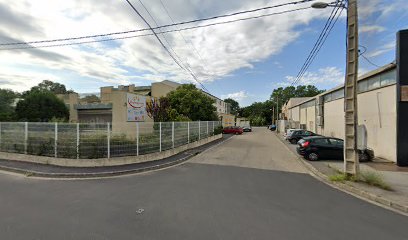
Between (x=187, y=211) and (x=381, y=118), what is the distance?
1305 centimetres

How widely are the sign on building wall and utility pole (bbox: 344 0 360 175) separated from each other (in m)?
18.3

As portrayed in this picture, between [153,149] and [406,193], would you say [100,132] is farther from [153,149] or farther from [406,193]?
[406,193]

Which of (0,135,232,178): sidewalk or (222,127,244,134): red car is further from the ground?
(222,127,244,134): red car

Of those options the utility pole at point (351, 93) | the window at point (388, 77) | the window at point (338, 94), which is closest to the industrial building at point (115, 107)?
the utility pole at point (351, 93)

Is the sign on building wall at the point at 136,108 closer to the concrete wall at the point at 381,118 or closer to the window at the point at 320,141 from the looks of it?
the window at the point at 320,141

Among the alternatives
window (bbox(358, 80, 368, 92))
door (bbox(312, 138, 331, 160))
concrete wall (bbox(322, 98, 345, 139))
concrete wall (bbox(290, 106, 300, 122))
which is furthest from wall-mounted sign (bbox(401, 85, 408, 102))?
concrete wall (bbox(290, 106, 300, 122))

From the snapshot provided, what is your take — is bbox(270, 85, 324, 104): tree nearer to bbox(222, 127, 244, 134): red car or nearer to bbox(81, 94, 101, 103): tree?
bbox(222, 127, 244, 134): red car

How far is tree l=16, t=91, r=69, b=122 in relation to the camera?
33.7 metres

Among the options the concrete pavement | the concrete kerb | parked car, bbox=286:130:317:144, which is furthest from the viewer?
parked car, bbox=286:130:317:144

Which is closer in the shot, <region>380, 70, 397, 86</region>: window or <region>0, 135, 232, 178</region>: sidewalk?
<region>0, 135, 232, 178</region>: sidewalk

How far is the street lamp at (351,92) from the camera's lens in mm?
7816

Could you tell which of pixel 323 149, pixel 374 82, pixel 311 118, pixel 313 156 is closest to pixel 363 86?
pixel 374 82

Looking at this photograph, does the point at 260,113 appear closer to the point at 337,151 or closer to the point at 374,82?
the point at 374,82

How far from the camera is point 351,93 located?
8008mm
